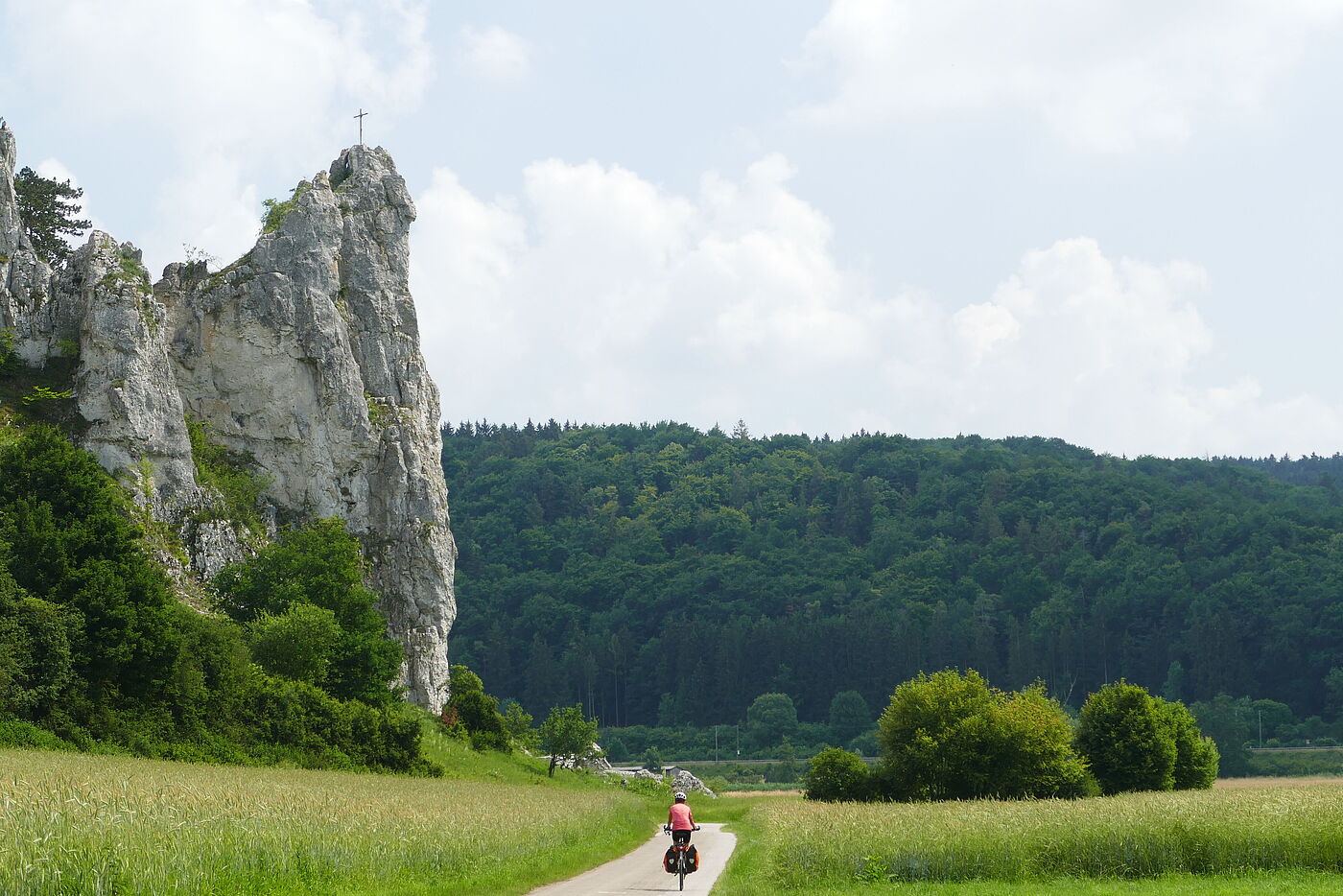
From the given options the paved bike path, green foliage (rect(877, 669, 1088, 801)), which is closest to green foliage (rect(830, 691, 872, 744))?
Answer: green foliage (rect(877, 669, 1088, 801))

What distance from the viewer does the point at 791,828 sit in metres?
28.4

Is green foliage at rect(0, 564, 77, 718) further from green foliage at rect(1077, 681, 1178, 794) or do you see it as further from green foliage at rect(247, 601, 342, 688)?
green foliage at rect(1077, 681, 1178, 794)

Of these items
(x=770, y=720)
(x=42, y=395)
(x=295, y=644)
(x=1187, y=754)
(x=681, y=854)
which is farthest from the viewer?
(x=770, y=720)

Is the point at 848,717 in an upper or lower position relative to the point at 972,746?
lower

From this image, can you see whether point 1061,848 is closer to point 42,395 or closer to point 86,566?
point 86,566

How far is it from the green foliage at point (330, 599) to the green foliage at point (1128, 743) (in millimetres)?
32402

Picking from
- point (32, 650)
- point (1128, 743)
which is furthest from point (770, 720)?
point (32, 650)

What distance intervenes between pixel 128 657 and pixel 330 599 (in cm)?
1944

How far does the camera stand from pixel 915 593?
577ft

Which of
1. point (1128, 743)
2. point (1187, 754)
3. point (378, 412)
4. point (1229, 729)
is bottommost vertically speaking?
point (1229, 729)

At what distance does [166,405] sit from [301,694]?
19.3 metres

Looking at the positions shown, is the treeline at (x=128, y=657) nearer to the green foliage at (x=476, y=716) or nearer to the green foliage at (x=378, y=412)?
the green foliage at (x=476, y=716)

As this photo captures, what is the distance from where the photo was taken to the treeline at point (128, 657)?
42406 millimetres

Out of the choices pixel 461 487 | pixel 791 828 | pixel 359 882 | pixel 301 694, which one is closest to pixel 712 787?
pixel 301 694
